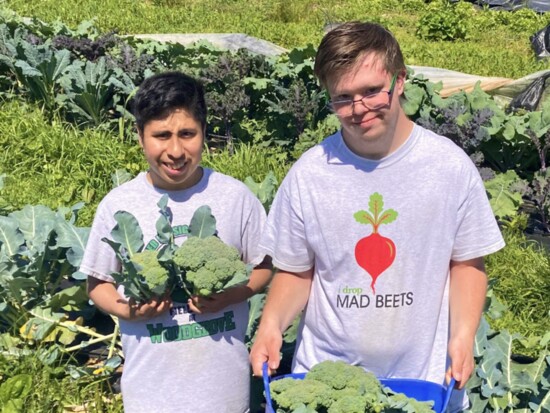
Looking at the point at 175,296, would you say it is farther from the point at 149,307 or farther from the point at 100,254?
the point at 100,254

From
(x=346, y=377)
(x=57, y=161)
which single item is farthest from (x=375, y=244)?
(x=57, y=161)

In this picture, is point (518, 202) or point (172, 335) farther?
point (518, 202)

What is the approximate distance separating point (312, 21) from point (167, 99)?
10.8 meters

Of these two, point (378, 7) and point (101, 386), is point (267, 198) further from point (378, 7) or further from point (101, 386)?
point (378, 7)

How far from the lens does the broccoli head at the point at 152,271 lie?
234 cm

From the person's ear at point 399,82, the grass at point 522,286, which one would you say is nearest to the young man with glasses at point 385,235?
the person's ear at point 399,82

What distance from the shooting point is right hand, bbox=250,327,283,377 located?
214 centimetres

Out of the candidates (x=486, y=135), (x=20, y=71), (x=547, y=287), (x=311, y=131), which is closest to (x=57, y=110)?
(x=20, y=71)

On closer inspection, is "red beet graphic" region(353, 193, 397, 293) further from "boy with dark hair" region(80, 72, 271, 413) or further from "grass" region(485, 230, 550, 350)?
"grass" region(485, 230, 550, 350)

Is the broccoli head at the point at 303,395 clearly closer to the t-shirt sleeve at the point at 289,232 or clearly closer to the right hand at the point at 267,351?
the right hand at the point at 267,351

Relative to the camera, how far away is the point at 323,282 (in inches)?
86.0

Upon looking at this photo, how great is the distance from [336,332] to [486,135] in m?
3.49

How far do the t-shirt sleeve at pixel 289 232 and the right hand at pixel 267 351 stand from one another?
183 millimetres

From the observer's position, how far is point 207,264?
91.0 inches
